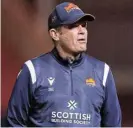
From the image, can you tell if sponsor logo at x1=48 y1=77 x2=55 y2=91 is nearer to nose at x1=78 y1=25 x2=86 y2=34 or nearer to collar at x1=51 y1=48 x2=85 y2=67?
collar at x1=51 y1=48 x2=85 y2=67

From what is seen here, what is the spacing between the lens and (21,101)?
2.93m

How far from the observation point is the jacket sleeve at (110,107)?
3002 millimetres

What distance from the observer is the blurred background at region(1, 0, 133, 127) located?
4.24 metres

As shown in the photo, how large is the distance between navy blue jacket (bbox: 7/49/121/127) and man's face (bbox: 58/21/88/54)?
75mm

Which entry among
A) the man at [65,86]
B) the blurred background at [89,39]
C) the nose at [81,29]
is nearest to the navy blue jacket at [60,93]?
the man at [65,86]

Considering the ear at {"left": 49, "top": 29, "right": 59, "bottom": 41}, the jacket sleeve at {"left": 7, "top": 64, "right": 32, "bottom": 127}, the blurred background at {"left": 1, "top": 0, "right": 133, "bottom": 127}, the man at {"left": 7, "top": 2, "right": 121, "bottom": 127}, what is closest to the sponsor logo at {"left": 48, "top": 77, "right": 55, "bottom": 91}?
the man at {"left": 7, "top": 2, "right": 121, "bottom": 127}

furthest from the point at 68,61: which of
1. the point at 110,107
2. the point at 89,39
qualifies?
the point at 89,39

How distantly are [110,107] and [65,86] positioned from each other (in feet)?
1.07

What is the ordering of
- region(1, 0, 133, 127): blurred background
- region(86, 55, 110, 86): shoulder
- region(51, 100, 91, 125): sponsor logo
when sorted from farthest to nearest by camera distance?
region(1, 0, 133, 127): blurred background, region(86, 55, 110, 86): shoulder, region(51, 100, 91, 125): sponsor logo

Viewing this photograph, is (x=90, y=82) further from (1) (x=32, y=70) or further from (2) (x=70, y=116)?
(1) (x=32, y=70)

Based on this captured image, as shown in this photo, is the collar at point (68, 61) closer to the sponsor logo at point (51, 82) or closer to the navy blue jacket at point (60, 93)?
the navy blue jacket at point (60, 93)

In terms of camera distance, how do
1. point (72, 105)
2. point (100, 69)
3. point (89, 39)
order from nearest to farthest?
point (72, 105) < point (100, 69) < point (89, 39)

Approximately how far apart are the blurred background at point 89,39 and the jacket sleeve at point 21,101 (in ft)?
4.05

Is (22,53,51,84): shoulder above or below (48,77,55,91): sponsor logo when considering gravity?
above
